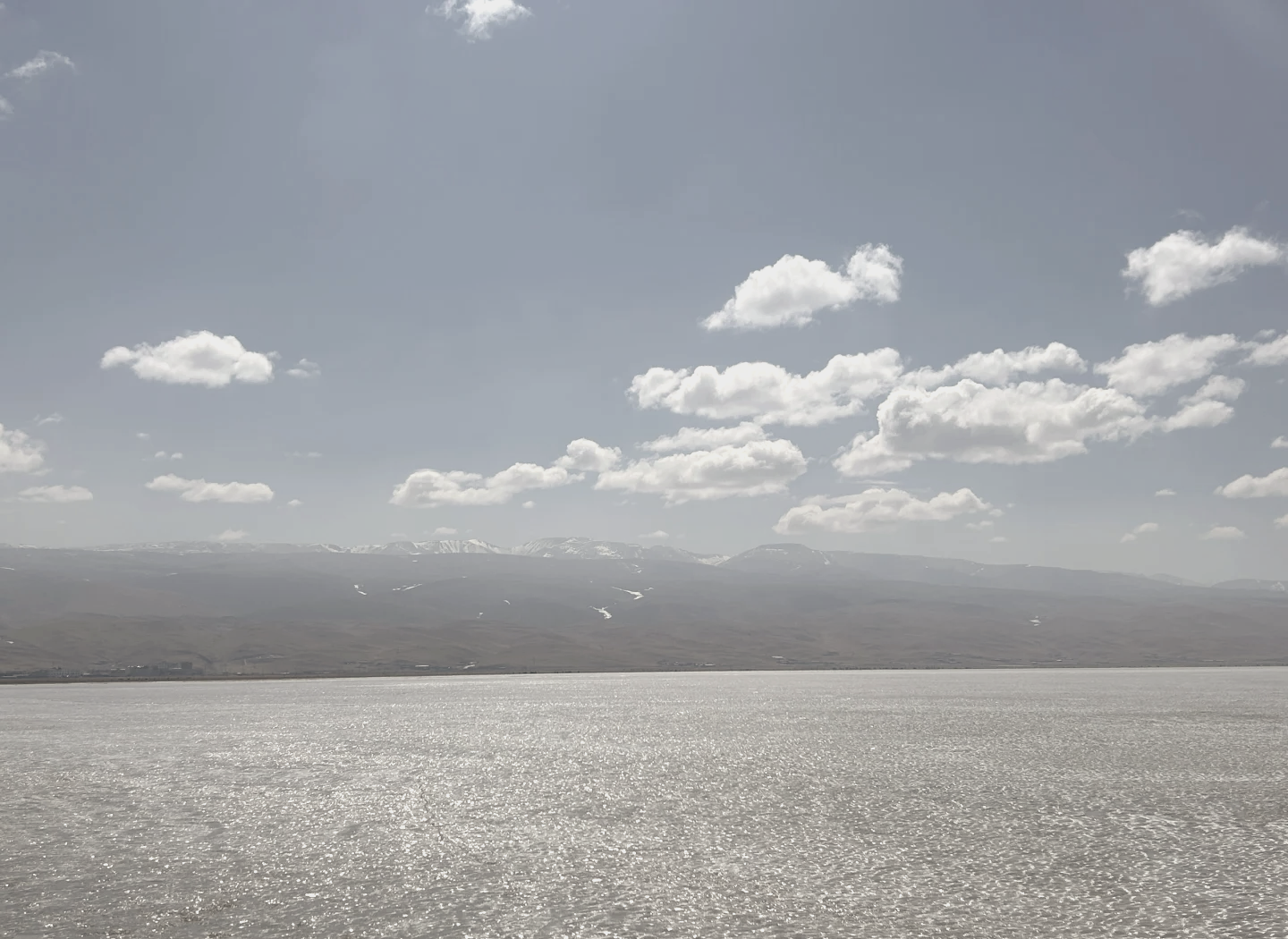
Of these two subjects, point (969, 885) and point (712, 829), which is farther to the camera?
point (712, 829)

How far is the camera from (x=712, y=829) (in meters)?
36.3

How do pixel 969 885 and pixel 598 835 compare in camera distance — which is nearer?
pixel 969 885

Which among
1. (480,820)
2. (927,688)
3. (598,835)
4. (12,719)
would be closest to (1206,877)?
(598,835)

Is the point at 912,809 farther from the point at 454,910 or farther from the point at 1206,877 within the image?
the point at 454,910

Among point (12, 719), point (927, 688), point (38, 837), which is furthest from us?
point (927, 688)

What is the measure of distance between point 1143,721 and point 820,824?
6103 cm

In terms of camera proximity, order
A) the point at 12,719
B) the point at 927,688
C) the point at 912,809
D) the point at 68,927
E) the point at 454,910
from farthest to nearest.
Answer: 1. the point at 927,688
2. the point at 12,719
3. the point at 912,809
4. the point at 454,910
5. the point at 68,927

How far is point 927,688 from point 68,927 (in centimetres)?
14669

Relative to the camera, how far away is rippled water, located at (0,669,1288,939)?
2494 centimetres

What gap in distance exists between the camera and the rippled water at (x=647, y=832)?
81.8 feet

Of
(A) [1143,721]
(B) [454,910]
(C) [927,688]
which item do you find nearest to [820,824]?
(B) [454,910]

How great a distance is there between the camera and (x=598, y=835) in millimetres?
35656

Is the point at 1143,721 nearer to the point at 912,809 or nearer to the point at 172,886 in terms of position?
the point at 912,809

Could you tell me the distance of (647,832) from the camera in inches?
1425
